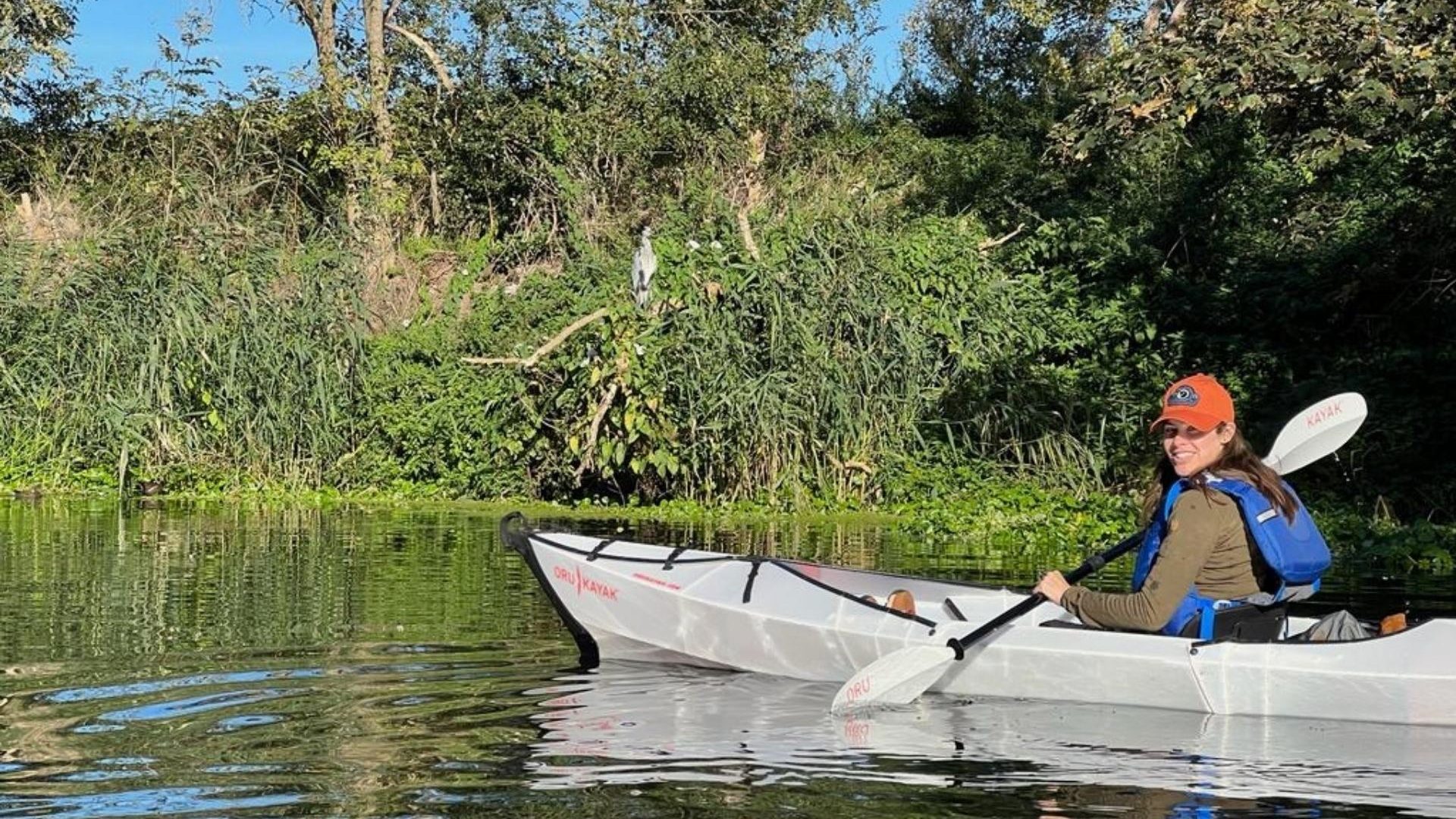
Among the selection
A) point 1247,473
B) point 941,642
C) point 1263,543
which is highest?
point 1247,473

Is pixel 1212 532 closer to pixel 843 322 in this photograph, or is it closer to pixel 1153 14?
pixel 843 322

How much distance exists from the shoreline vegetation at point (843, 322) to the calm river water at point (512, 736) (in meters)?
4.69

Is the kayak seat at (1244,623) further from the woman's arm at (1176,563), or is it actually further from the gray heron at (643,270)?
the gray heron at (643,270)

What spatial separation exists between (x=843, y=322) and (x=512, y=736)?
31.4ft

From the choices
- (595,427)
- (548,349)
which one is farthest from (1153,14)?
(595,427)

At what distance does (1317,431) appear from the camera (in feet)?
25.3

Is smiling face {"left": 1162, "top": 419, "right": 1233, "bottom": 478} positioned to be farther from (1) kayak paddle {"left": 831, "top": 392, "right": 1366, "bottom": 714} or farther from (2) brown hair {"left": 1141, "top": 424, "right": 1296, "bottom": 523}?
(1) kayak paddle {"left": 831, "top": 392, "right": 1366, "bottom": 714}

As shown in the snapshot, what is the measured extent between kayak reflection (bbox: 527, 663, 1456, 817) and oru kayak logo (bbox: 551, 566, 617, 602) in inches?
24.7

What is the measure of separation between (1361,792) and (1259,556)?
1341 mm

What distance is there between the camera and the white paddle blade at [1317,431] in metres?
7.73

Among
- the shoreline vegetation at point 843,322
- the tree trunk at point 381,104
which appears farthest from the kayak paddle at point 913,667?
the tree trunk at point 381,104

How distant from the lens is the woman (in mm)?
6281

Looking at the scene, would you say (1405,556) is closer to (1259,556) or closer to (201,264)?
(1259,556)

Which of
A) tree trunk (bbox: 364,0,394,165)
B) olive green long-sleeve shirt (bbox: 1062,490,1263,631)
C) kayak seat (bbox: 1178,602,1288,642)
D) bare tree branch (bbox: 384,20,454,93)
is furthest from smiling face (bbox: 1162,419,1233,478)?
bare tree branch (bbox: 384,20,454,93)
